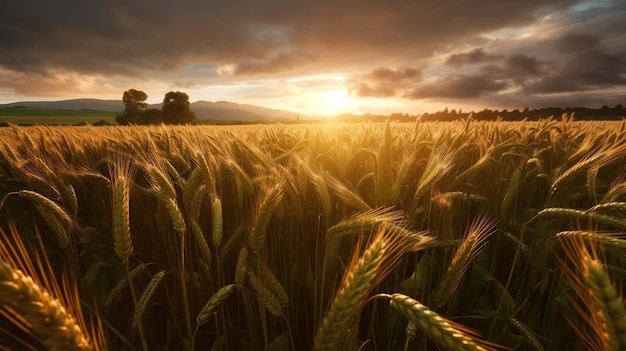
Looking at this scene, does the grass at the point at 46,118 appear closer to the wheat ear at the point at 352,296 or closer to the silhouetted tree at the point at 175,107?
the silhouetted tree at the point at 175,107

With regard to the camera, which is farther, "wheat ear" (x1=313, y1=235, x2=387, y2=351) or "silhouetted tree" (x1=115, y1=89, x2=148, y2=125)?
"silhouetted tree" (x1=115, y1=89, x2=148, y2=125)

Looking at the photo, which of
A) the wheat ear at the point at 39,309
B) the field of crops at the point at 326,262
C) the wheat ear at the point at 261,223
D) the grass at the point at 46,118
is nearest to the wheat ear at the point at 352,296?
the field of crops at the point at 326,262

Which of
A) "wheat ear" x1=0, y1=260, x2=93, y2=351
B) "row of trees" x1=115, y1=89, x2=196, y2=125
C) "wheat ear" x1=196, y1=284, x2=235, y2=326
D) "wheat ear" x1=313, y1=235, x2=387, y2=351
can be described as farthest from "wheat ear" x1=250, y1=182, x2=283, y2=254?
"row of trees" x1=115, y1=89, x2=196, y2=125

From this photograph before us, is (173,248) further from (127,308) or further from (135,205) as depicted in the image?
(135,205)

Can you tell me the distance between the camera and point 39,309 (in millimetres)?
561

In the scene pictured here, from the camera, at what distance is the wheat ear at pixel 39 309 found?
54 centimetres

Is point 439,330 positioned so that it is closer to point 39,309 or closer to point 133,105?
point 39,309

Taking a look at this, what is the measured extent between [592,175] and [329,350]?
188cm

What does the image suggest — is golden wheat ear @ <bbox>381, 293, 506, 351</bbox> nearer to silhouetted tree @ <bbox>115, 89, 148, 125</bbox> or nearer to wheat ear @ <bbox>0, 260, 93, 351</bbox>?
wheat ear @ <bbox>0, 260, 93, 351</bbox>

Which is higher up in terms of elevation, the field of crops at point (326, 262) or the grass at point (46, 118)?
the field of crops at point (326, 262)

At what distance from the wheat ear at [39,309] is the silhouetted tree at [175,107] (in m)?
55.6

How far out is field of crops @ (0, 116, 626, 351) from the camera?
72cm

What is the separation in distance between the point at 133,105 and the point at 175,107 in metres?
7.23

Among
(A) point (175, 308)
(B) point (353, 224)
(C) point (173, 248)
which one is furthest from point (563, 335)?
(C) point (173, 248)
